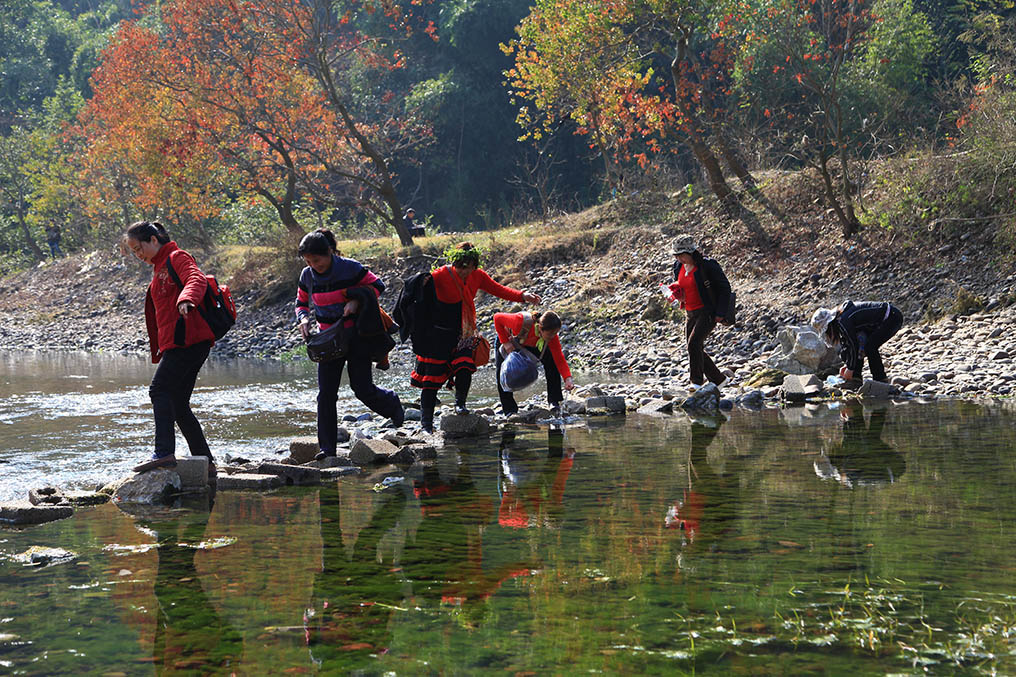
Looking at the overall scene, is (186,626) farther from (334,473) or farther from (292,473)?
(334,473)

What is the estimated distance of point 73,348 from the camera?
89.1 feet

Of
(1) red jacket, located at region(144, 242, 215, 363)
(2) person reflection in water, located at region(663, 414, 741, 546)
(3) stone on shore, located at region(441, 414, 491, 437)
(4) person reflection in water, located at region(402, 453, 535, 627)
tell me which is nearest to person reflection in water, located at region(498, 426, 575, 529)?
(4) person reflection in water, located at region(402, 453, 535, 627)

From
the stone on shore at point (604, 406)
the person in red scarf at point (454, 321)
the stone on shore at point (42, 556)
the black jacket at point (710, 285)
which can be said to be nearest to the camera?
the stone on shore at point (42, 556)

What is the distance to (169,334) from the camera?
716 centimetres

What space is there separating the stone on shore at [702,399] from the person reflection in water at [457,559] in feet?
15.9

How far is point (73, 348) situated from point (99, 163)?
11.6 meters

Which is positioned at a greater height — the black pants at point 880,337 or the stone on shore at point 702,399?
the black pants at point 880,337

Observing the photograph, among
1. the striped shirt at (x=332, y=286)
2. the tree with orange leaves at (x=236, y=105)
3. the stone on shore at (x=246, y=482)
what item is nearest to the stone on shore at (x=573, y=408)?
the striped shirt at (x=332, y=286)

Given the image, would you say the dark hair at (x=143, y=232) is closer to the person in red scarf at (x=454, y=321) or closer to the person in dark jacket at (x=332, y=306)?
the person in dark jacket at (x=332, y=306)

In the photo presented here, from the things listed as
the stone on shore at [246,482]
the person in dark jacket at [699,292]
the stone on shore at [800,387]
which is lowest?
the stone on shore at [246,482]

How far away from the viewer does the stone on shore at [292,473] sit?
24.5ft

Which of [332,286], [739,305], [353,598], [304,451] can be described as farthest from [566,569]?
[739,305]

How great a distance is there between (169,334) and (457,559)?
10.4 ft

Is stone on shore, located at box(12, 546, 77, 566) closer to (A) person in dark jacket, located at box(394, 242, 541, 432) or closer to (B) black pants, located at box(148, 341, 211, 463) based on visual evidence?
(B) black pants, located at box(148, 341, 211, 463)
